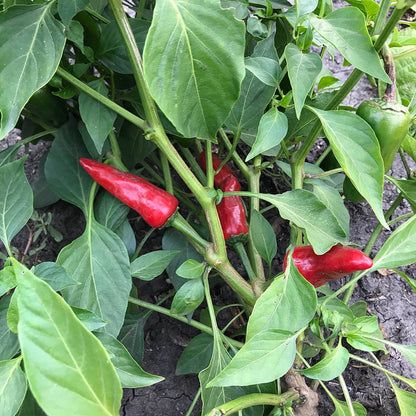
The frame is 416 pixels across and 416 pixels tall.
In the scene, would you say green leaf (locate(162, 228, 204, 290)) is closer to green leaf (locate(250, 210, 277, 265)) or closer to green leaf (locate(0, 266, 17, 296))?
green leaf (locate(250, 210, 277, 265))

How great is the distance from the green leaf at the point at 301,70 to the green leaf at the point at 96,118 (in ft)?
1.04

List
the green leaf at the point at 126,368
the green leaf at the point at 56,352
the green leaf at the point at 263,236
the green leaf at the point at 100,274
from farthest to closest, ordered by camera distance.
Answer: the green leaf at the point at 263,236
the green leaf at the point at 100,274
the green leaf at the point at 126,368
the green leaf at the point at 56,352

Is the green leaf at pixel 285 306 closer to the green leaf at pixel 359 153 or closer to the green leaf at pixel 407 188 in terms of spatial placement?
the green leaf at pixel 359 153

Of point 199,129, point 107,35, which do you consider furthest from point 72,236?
point 199,129

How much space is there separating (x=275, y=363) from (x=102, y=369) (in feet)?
0.95

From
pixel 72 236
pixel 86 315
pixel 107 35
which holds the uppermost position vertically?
pixel 107 35

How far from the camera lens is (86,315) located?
0.66 m

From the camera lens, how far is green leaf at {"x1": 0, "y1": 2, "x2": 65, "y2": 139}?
636mm

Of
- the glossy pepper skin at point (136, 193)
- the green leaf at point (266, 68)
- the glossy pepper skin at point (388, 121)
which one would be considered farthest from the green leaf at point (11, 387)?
the glossy pepper skin at point (388, 121)

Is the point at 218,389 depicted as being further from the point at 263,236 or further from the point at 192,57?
the point at 192,57

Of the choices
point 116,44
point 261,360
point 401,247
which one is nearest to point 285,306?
point 261,360

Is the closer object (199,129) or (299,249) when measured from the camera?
(199,129)

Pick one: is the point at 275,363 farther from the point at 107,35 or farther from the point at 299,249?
the point at 107,35

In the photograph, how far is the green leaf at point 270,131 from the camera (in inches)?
27.6
